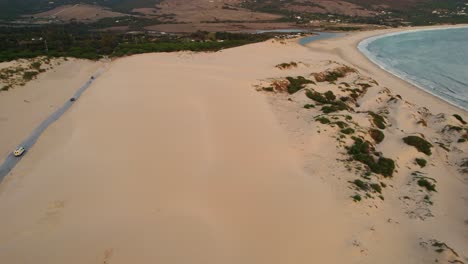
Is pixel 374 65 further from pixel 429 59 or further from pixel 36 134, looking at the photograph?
pixel 36 134

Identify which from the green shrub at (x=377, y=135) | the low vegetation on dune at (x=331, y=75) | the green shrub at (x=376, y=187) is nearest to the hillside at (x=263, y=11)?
the low vegetation on dune at (x=331, y=75)

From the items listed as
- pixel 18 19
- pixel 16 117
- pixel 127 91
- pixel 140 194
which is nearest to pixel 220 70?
pixel 127 91

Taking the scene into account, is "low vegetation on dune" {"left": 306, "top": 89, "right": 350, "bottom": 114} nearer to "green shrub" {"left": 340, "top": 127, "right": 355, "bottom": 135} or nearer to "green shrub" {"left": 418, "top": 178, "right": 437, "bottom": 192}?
"green shrub" {"left": 340, "top": 127, "right": 355, "bottom": 135}

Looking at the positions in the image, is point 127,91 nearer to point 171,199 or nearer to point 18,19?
point 171,199

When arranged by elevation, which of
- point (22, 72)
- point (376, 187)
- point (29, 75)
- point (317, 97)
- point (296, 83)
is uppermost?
point (22, 72)

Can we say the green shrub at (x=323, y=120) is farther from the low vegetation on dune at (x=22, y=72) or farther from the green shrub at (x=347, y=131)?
the low vegetation on dune at (x=22, y=72)

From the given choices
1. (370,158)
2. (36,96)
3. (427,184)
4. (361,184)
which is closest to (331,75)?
(370,158)
